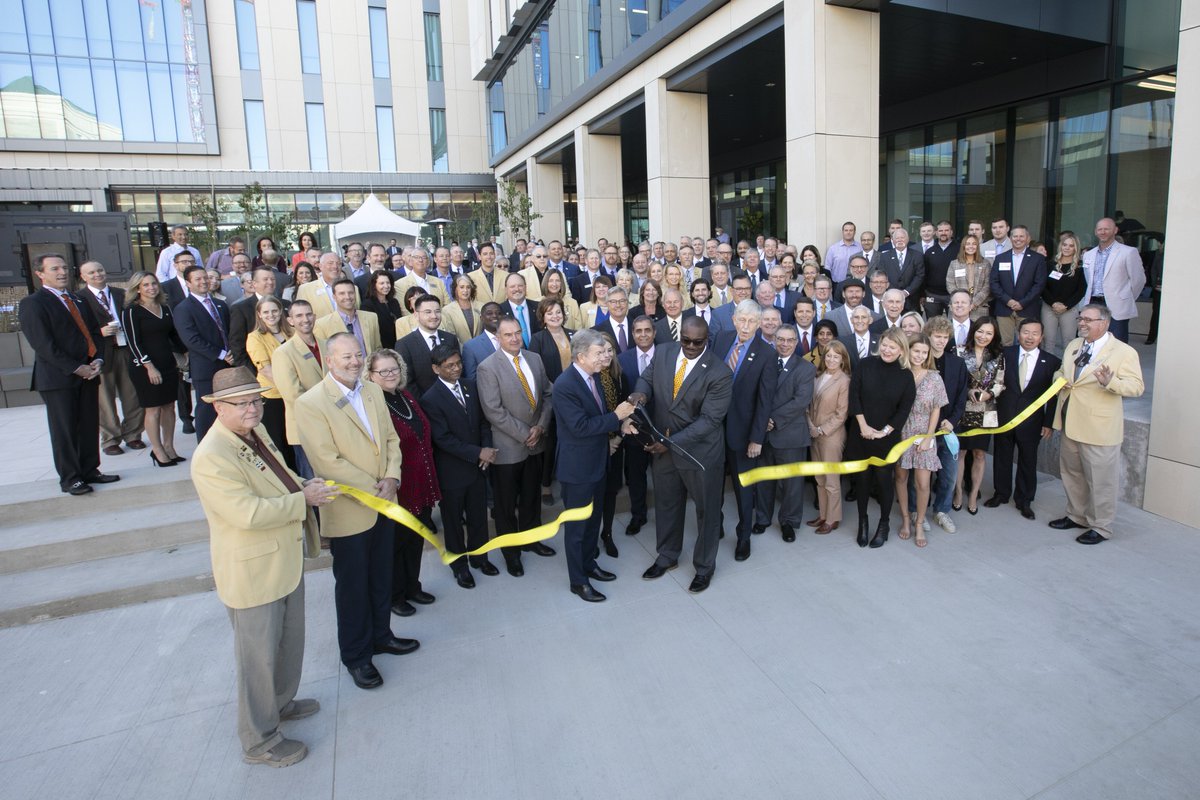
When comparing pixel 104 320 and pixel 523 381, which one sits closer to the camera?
pixel 523 381

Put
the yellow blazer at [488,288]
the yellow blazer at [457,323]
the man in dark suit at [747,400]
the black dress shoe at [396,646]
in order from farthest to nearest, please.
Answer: the yellow blazer at [488,288], the yellow blazer at [457,323], the man in dark suit at [747,400], the black dress shoe at [396,646]

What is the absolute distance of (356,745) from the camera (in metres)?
3.42

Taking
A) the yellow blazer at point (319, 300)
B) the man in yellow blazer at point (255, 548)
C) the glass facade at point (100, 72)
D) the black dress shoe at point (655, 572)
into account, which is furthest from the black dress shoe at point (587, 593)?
the glass facade at point (100, 72)

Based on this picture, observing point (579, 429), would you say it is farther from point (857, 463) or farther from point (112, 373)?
point (112, 373)

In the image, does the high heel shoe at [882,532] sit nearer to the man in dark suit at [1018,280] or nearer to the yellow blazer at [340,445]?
the man in dark suit at [1018,280]

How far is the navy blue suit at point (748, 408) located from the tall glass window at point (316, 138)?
3023 centimetres

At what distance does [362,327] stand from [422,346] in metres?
0.98

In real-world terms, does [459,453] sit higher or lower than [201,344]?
lower

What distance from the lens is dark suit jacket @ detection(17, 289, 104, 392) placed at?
18.1 ft

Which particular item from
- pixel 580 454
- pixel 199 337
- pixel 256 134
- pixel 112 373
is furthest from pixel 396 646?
pixel 256 134

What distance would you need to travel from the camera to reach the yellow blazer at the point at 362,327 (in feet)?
18.7

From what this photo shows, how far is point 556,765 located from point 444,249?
7096mm

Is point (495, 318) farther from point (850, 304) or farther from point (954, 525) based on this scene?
point (954, 525)

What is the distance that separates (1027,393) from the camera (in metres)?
5.84
